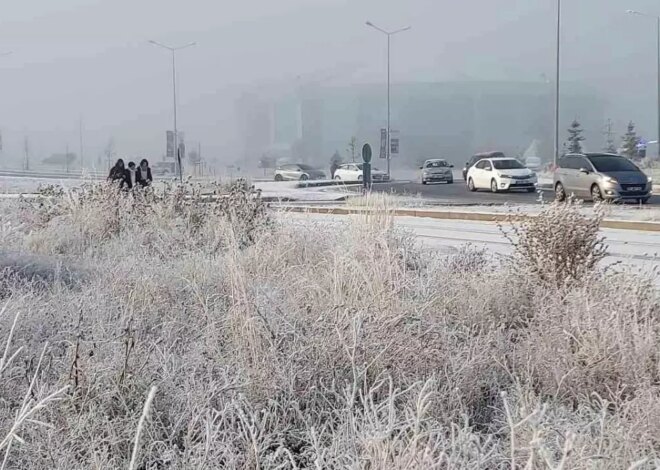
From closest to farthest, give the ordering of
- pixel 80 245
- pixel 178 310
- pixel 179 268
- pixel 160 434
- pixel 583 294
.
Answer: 1. pixel 160 434
2. pixel 583 294
3. pixel 178 310
4. pixel 179 268
5. pixel 80 245

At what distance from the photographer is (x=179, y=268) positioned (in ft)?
22.5

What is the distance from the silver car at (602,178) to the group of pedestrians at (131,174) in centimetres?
1075

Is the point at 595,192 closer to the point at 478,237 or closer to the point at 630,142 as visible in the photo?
the point at 478,237

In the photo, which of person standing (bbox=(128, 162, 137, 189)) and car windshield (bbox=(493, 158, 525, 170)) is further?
car windshield (bbox=(493, 158, 525, 170))

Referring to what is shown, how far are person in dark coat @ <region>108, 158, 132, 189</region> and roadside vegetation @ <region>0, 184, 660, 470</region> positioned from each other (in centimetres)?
789

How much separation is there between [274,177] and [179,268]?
48.0 m

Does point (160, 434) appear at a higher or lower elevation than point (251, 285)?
lower

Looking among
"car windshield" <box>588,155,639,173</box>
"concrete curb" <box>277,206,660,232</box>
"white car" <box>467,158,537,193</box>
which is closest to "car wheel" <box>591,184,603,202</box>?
"car windshield" <box>588,155,639,173</box>

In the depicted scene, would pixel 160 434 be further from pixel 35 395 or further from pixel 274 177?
pixel 274 177

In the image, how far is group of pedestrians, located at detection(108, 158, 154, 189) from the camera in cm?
1483

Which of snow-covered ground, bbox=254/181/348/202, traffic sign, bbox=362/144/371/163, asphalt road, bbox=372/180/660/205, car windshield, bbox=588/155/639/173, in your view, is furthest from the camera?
snow-covered ground, bbox=254/181/348/202

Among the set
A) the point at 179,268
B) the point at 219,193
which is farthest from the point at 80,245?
the point at 179,268

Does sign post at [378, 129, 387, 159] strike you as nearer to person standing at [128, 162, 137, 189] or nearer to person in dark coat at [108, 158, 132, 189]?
person standing at [128, 162, 137, 189]

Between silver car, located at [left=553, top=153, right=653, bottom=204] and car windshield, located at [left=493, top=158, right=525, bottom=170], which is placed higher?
car windshield, located at [left=493, top=158, right=525, bottom=170]
